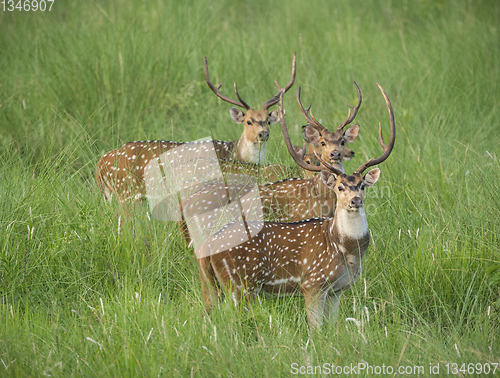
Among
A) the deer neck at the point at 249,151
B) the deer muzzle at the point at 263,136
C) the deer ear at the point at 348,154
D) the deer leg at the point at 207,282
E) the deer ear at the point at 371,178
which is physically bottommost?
the deer leg at the point at 207,282

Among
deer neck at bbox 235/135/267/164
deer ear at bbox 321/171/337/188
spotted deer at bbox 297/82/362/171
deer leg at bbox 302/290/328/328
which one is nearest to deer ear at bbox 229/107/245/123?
deer neck at bbox 235/135/267/164

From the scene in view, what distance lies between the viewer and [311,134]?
18.2 ft

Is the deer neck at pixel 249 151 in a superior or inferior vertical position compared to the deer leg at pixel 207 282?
superior

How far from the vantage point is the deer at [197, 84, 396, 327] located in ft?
12.9

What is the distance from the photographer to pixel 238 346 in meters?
3.27

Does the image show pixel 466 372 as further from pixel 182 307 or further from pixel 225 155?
pixel 225 155

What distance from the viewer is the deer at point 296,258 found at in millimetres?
3932

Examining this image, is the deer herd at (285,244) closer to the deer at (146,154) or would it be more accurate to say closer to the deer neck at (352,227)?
the deer neck at (352,227)

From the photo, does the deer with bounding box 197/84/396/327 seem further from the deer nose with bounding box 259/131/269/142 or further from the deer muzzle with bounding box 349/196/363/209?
the deer nose with bounding box 259/131/269/142

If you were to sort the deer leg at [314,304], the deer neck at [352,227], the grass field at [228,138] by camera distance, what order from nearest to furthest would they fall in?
the grass field at [228,138] → the deer leg at [314,304] → the deer neck at [352,227]

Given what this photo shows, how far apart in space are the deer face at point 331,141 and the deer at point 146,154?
512 mm

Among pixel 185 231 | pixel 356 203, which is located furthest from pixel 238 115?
pixel 356 203

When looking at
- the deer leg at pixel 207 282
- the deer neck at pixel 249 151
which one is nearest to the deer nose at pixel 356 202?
the deer leg at pixel 207 282


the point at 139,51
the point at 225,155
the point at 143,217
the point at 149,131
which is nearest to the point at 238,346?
the point at 143,217
